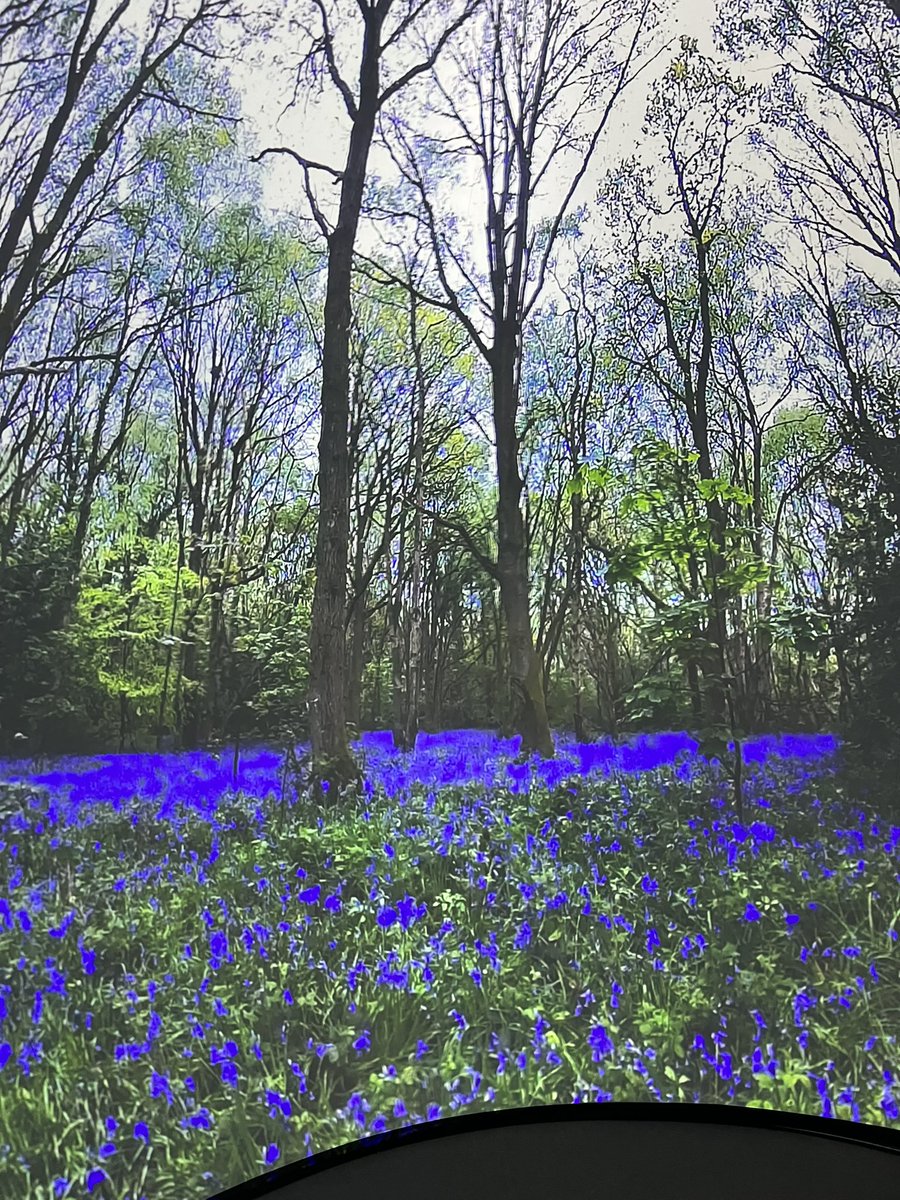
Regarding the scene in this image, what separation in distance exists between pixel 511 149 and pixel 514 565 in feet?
3.00

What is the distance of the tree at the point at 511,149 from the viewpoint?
82.4 inches

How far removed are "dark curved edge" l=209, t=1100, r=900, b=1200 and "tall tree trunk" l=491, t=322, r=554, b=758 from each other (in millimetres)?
656

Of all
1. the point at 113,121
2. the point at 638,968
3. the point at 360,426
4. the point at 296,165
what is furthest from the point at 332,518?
the point at 638,968

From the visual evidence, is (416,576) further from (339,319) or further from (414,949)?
(414,949)

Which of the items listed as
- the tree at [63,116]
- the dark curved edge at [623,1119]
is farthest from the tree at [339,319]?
the dark curved edge at [623,1119]

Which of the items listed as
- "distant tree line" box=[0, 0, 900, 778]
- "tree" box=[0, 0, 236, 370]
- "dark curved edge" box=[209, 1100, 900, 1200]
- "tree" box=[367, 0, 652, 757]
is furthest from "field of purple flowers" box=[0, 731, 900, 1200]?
"tree" box=[0, 0, 236, 370]

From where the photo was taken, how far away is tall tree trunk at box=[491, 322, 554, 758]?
2.01 metres

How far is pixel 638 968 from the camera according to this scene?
73.2 inches

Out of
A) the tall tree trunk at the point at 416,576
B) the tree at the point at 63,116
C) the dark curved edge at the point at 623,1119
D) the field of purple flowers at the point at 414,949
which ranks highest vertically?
the tree at the point at 63,116

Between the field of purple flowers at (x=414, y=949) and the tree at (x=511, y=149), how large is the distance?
611 mm

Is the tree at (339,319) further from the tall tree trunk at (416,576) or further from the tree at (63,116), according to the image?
the tree at (63,116)

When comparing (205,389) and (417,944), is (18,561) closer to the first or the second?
(205,389)

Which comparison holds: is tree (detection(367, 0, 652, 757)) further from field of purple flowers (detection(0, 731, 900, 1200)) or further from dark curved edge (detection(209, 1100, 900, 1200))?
dark curved edge (detection(209, 1100, 900, 1200))

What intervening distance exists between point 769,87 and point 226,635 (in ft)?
5.33
